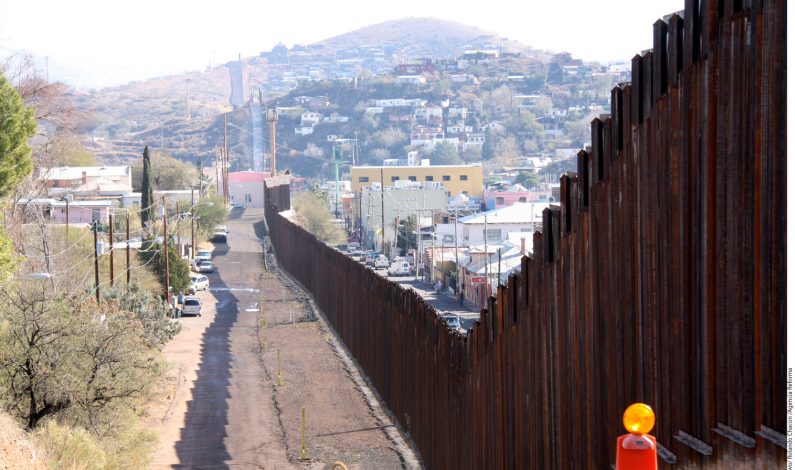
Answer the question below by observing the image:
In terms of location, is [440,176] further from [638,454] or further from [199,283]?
[638,454]

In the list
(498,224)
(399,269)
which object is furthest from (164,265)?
(498,224)

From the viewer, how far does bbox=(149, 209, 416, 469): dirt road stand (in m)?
19.3

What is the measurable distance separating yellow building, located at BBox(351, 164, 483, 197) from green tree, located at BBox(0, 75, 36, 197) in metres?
106

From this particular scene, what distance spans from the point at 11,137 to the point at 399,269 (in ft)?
163

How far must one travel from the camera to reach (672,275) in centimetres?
796

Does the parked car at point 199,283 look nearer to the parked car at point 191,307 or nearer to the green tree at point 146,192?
the parked car at point 191,307

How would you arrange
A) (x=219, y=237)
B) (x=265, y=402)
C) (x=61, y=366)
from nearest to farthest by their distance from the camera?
1. (x=61, y=366)
2. (x=265, y=402)
3. (x=219, y=237)

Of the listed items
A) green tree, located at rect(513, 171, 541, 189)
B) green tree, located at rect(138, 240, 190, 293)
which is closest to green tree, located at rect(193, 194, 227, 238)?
green tree, located at rect(138, 240, 190, 293)

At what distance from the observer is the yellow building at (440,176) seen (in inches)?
5187

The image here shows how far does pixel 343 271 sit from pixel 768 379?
2528 cm

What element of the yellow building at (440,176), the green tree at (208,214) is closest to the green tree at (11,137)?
the green tree at (208,214)

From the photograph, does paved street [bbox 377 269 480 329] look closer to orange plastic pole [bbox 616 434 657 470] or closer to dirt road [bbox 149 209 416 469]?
dirt road [bbox 149 209 416 469]

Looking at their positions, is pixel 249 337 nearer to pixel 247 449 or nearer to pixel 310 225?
pixel 247 449

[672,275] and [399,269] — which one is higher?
[672,275]
